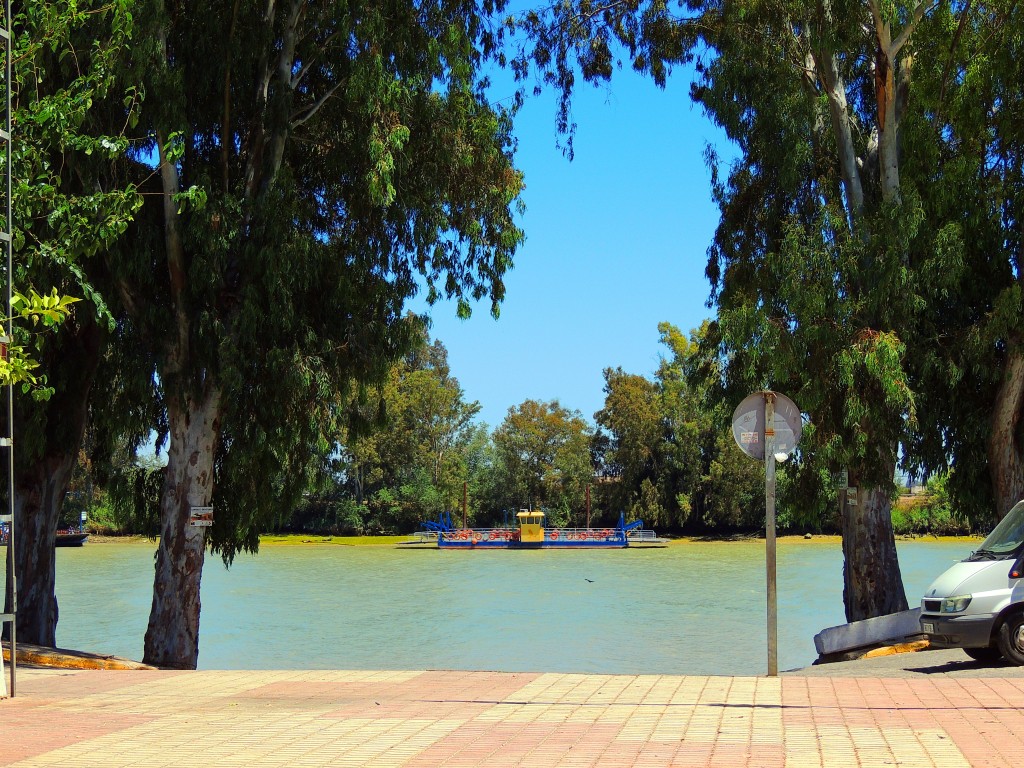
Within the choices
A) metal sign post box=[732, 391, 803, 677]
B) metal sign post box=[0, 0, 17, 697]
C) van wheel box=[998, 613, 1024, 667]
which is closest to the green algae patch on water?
van wheel box=[998, 613, 1024, 667]

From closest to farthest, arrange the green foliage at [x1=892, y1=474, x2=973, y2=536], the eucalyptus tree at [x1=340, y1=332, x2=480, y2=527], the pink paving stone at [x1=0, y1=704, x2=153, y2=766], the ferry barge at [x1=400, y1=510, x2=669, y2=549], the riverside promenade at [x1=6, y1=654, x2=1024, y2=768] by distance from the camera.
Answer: the riverside promenade at [x1=6, y1=654, x2=1024, y2=768], the pink paving stone at [x1=0, y1=704, x2=153, y2=766], the green foliage at [x1=892, y1=474, x2=973, y2=536], the ferry barge at [x1=400, y1=510, x2=669, y2=549], the eucalyptus tree at [x1=340, y1=332, x2=480, y2=527]

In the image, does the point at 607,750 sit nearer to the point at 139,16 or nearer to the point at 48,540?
the point at 139,16

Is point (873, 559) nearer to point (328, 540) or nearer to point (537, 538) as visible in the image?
point (537, 538)

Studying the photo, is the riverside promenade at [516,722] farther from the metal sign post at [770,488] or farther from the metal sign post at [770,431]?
the metal sign post at [770,431]

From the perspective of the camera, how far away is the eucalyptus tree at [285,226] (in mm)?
16859

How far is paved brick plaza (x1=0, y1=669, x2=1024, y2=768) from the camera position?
7012mm

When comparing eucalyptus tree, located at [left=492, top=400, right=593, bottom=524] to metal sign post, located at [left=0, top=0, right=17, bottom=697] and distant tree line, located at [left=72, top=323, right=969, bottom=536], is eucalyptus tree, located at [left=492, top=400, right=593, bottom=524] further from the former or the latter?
metal sign post, located at [left=0, top=0, right=17, bottom=697]

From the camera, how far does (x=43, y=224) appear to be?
1526cm

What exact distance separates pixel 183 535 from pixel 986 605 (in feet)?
36.6

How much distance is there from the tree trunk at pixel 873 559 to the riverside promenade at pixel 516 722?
30.4 ft

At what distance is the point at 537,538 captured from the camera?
81438 millimetres

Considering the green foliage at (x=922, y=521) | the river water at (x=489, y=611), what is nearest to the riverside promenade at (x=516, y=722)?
the river water at (x=489, y=611)

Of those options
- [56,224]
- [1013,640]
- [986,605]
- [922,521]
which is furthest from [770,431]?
[922,521]

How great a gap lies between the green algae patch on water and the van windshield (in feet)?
253
